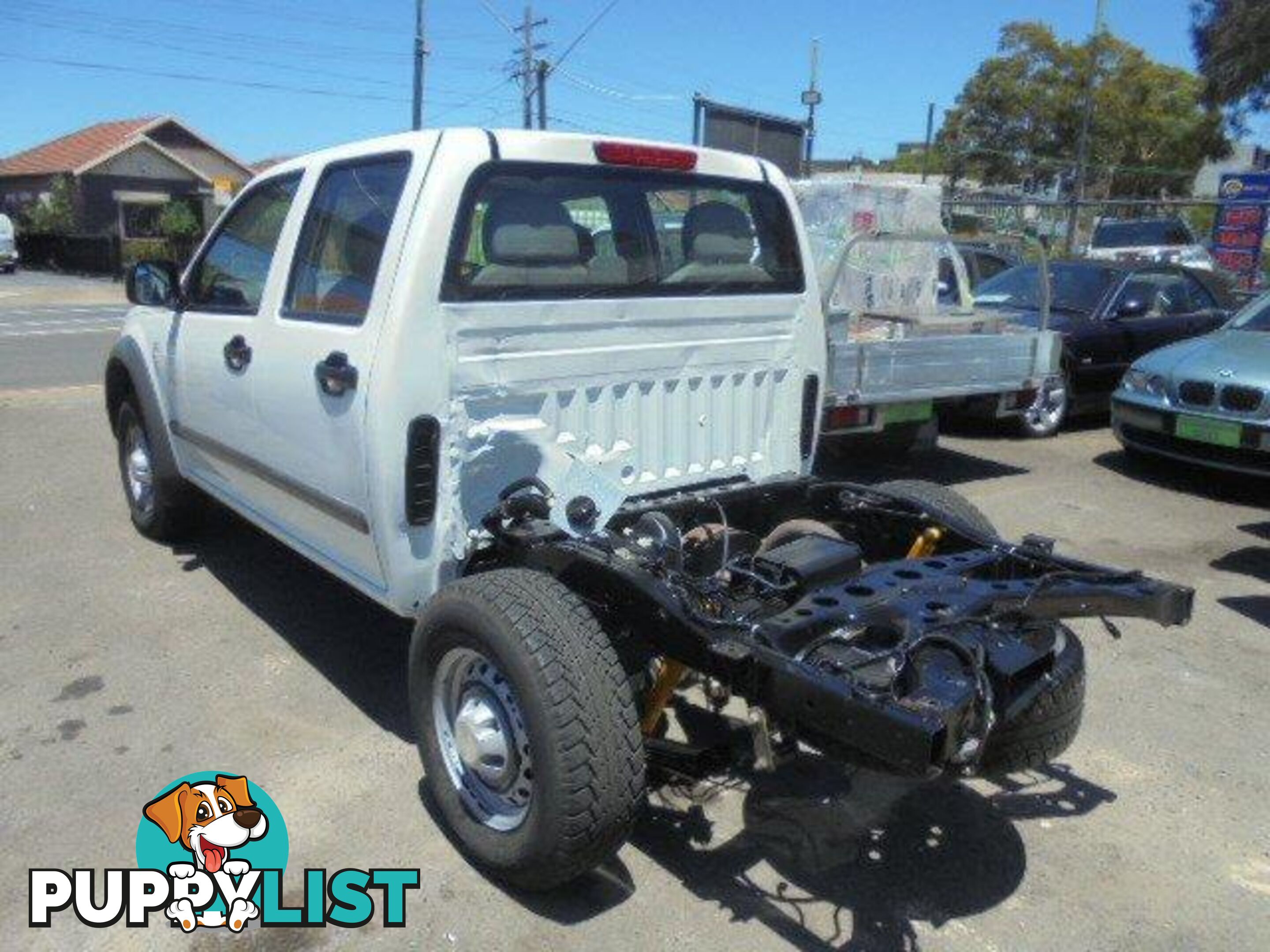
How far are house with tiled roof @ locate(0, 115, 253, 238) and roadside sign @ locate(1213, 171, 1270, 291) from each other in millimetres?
35491

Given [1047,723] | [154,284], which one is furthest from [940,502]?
[154,284]

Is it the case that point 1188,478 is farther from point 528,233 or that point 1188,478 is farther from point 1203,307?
Answer: point 528,233

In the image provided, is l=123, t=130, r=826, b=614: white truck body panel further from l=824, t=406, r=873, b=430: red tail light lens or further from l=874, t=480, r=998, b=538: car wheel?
l=824, t=406, r=873, b=430: red tail light lens

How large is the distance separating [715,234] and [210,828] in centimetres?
265

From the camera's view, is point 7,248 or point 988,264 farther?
point 7,248

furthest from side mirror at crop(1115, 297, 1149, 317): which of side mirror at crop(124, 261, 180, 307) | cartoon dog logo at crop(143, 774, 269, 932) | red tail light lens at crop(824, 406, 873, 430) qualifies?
cartoon dog logo at crop(143, 774, 269, 932)

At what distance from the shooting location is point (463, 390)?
3.23 meters

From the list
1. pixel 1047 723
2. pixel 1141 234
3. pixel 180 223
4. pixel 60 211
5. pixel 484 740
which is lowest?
pixel 484 740

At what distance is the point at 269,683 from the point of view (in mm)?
4074

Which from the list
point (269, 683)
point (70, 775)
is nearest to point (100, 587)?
point (269, 683)

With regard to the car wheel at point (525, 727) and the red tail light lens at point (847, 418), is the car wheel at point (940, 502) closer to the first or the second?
the car wheel at point (525, 727)

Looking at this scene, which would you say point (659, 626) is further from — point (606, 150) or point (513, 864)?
point (606, 150)

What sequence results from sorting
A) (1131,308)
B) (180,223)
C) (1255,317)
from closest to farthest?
1. (1255,317)
2. (1131,308)
3. (180,223)

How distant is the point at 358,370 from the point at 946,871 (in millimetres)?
2259
